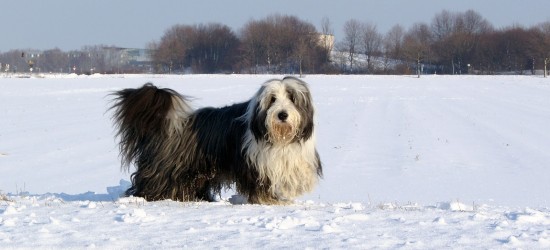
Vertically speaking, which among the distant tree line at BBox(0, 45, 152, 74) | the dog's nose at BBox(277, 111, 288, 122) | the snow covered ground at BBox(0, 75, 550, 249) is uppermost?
the distant tree line at BBox(0, 45, 152, 74)

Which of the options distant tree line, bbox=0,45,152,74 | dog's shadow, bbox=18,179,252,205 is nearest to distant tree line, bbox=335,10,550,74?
distant tree line, bbox=0,45,152,74

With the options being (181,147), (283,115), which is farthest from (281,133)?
(181,147)

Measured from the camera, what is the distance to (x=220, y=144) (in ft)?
22.2

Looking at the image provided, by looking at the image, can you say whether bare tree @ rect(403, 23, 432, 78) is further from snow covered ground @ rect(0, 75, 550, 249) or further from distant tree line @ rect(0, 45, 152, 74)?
snow covered ground @ rect(0, 75, 550, 249)

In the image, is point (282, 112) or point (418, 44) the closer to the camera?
point (282, 112)

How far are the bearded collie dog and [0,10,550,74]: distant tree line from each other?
90457 millimetres

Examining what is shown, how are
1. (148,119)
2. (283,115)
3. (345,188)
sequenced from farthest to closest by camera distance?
1. (345,188)
2. (148,119)
3. (283,115)

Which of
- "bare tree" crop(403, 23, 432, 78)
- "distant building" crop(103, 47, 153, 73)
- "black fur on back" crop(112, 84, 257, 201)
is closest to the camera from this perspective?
"black fur on back" crop(112, 84, 257, 201)

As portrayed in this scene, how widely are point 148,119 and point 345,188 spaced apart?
4.85 metres

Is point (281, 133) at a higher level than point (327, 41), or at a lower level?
lower

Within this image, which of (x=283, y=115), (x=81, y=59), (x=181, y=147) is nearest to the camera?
(x=283, y=115)

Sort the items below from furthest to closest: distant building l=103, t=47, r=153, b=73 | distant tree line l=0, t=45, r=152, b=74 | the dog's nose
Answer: distant building l=103, t=47, r=153, b=73, distant tree line l=0, t=45, r=152, b=74, the dog's nose

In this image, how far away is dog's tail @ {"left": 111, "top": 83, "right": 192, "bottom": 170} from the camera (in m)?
7.01

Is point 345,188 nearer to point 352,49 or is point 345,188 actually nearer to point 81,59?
point 352,49
